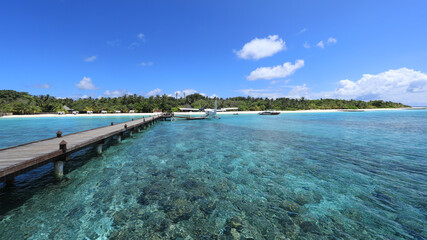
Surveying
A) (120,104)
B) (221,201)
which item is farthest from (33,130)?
(120,104)

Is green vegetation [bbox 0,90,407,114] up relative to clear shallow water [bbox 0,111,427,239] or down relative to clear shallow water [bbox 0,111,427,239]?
up

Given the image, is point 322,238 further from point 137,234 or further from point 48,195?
point 48,195

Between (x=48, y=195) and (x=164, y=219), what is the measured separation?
5.74m

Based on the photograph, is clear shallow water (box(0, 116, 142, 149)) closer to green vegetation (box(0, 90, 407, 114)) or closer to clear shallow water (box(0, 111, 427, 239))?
clear shallow water (box(0, 111, 427, 239))

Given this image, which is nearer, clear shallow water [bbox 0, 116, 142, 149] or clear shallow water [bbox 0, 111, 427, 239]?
clear shallow water [bbox 0, 111, 427, 239]

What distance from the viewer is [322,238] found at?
4.66 metres

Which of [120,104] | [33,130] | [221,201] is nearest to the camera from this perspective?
[221,201]

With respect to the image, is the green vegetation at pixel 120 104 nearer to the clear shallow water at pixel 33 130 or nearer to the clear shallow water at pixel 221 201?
the clear shallow water at pixel 33 130

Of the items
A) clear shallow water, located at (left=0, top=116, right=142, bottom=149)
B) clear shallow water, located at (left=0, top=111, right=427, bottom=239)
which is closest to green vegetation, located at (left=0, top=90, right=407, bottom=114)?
clear shallow water, located at (left=0, top=116, right=142, bottom=149)

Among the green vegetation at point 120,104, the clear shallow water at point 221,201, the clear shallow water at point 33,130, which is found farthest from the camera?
the green vegetation at point 120,104

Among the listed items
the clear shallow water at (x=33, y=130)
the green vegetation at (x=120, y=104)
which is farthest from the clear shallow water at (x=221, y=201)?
A: the green vegetation at (x=120, y=104)

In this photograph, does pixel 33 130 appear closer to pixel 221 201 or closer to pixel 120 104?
pixel 221 201

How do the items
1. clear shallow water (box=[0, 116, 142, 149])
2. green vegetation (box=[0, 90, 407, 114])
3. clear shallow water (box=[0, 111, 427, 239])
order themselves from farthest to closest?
1. green vegetation (box=[0, 90, 407, 114])
2. clear shallow water (box=[0, 116, 142, 149])
3. clear shallow water (box=[0, 111, 427, 239])

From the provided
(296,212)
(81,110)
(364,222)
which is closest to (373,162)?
(364,222)
